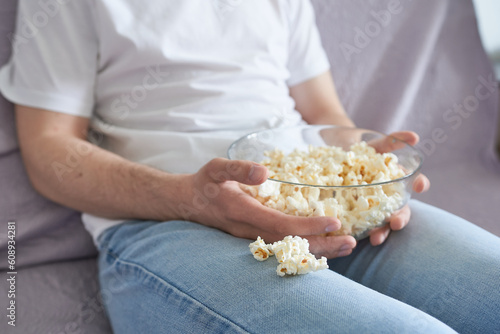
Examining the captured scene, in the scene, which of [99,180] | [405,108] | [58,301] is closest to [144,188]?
[99,180]

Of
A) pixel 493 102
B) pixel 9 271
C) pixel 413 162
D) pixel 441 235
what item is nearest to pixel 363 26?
pixel 493 102

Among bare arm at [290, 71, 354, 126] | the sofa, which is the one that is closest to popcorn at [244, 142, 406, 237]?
bare arm at [290, 71, 354, 126]

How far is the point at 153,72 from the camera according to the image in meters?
0.97

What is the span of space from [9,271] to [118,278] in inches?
12.2

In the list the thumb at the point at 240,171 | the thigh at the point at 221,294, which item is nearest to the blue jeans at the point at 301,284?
the thigh at the point at 221,294

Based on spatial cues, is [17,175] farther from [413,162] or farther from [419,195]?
[419,195]

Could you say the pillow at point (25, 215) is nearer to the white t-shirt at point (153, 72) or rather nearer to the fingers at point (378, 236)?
the white t-shirt at point (153, 72)

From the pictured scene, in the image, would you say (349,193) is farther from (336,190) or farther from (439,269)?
(439,269)

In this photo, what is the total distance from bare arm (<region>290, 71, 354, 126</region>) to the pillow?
583 mm

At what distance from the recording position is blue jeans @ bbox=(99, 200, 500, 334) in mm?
613

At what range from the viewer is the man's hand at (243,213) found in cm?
70

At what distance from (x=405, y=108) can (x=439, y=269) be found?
2.41 ft

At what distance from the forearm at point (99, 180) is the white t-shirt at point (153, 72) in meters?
0.06

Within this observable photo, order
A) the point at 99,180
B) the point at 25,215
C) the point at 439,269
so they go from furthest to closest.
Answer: the point at 25,215
the point at 99,180
the point at 439,269
